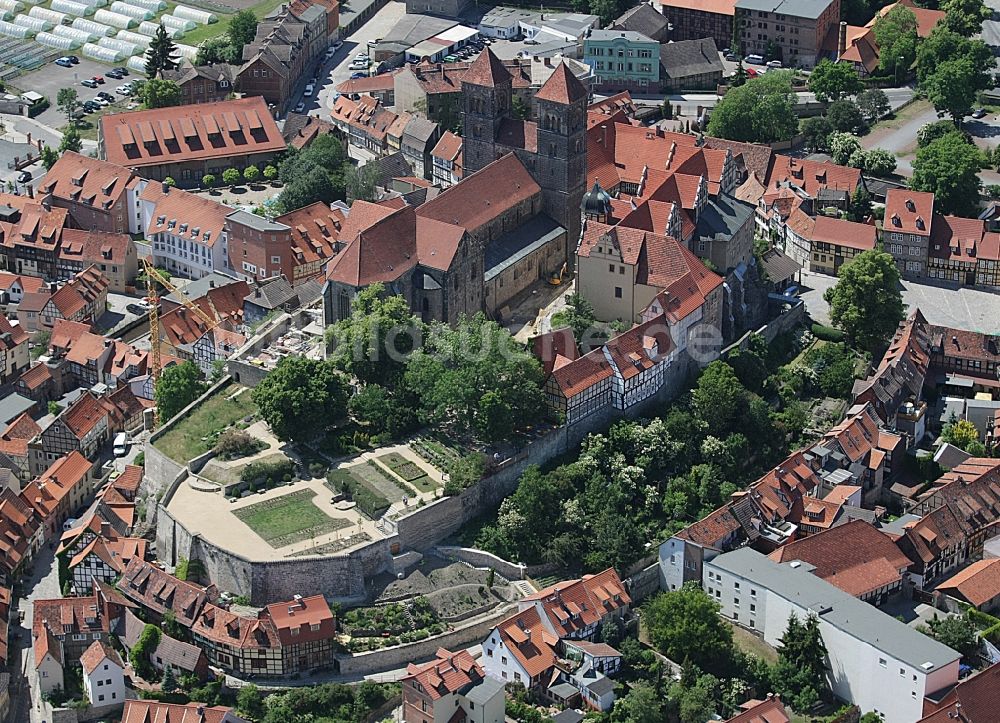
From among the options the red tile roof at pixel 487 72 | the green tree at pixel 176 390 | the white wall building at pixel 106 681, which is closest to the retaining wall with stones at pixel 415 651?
the white wall building at pixel 106 681

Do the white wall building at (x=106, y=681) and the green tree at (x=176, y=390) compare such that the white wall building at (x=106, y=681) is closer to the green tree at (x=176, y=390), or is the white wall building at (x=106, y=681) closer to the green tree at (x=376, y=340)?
the green tree at (x=176, y=390)

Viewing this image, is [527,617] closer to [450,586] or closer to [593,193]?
[450,586]

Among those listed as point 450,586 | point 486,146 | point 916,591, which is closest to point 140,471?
point 450,586

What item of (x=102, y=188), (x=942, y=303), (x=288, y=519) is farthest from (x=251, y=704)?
(x=102, y=188)

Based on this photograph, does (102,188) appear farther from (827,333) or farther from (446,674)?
(446,674)

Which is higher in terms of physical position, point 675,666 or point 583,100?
point 583,100

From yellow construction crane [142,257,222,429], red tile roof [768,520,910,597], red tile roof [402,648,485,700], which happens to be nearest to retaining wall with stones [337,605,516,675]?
red tile roof [402,648,485,700]
